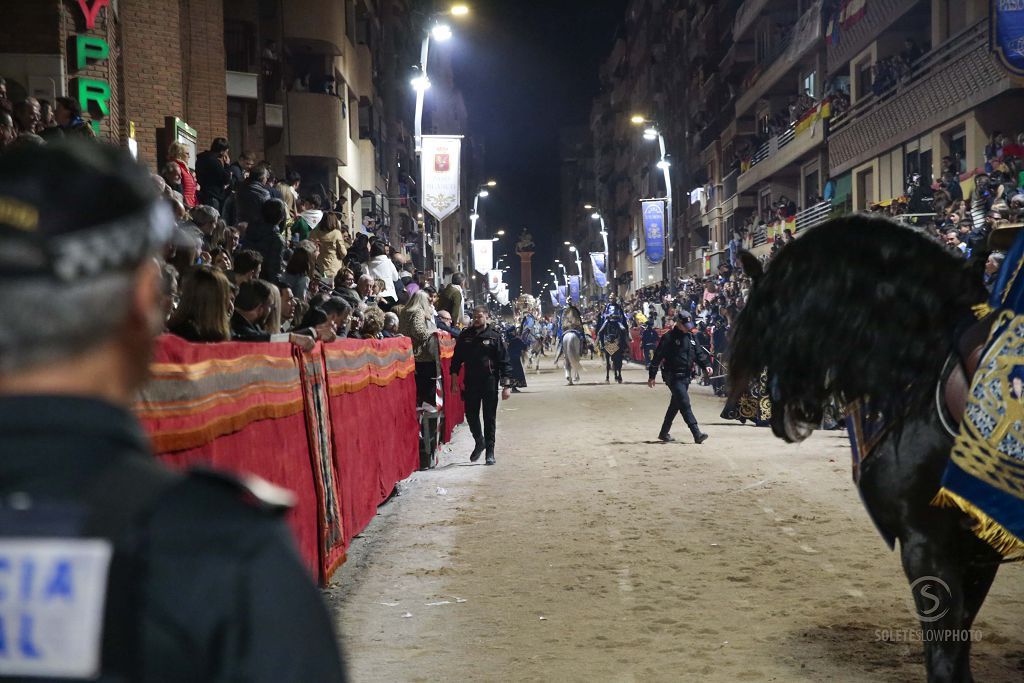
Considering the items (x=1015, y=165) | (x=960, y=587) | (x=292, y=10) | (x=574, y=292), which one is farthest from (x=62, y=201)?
(x=574, y=292)

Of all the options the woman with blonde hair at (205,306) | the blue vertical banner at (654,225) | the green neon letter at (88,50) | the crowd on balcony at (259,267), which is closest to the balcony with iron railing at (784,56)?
the blue vertical banner at (654,225)

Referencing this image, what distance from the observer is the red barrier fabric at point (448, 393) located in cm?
1816

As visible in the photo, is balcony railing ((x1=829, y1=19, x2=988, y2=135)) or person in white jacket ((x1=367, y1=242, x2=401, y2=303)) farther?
balcony railing ((x1=829, y1=19, x2=988, y2=135))

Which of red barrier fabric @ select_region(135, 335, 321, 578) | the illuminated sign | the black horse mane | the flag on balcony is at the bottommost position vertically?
red barrier fabric @ select_region(135, 335, 321, 578)

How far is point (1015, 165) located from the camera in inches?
719

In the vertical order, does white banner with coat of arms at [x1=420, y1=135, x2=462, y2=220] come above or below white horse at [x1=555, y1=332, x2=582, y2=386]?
above

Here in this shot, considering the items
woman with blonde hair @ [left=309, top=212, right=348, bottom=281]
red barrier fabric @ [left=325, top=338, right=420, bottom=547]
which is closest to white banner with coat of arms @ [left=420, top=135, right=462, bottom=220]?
woman with blonde hair @ [left=309, top=212, right=348, bottom=281]

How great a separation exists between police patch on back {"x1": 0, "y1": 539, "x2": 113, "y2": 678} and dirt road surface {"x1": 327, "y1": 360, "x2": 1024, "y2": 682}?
4326 millimetres

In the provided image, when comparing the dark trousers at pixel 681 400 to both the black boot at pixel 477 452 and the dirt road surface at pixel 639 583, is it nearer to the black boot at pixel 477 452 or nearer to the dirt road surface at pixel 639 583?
the dirt road surface at pixel 639 583

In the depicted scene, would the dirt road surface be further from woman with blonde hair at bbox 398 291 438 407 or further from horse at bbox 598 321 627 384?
horse at bbox 598 321 627 384

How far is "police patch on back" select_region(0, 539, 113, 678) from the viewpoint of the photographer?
118cm

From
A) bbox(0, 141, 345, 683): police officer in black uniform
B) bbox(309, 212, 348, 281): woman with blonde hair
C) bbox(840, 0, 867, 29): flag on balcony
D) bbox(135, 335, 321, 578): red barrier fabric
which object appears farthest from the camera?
bbox(840, 0, 867, 29): flag on balcony

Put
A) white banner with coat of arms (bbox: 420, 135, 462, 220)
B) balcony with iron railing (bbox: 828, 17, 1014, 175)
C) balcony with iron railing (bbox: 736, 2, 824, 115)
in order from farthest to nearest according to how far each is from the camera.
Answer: balcony with iron railing (bbox: 736, 2, 824, 115) → white banner with coat of arms (bbox: 420, 135, 462, 220) → balcony with iron railing (bbox: 828, 17, 1014, 175)

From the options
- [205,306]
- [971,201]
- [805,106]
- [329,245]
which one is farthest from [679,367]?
[805,106]
